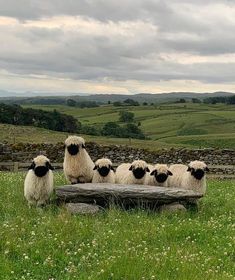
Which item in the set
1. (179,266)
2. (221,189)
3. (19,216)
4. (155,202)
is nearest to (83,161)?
(155,202)

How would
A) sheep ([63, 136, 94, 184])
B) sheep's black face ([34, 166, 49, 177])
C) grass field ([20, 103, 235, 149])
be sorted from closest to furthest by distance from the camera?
sheep's black face ([34, 166, 49, 177]) → sheep ([63, 136, 94, 184]) → grass field ([20, 103, 235, 149])

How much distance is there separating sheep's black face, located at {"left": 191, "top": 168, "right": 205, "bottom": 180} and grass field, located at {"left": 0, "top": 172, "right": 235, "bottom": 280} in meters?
2.29

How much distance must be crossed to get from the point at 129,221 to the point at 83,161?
16.7 feet

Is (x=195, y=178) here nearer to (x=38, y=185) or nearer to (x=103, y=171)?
(x=103, y=171)

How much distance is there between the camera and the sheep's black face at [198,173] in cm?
1708

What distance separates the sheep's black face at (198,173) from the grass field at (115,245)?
2286 mm

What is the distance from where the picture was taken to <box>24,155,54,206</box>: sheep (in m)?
15.2

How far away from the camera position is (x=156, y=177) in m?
16.9

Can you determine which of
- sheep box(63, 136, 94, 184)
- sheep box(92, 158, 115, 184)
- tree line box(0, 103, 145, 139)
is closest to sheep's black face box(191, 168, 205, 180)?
sheep box(92, 158, 115, 184)

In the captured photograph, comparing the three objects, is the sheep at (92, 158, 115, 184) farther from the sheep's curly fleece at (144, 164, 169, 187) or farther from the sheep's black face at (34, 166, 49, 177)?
the sheep's black face at (34, 166, 49, 177)

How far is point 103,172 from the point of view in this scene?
56.2 ft

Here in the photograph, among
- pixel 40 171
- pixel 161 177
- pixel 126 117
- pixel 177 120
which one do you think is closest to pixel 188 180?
pixel 161 177

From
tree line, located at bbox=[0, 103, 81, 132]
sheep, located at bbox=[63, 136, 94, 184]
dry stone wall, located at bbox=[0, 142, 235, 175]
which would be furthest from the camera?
tree line, located at bbox=[0, 103, 81, 132]

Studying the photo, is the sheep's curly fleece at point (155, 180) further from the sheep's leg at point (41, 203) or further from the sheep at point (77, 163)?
the sheep's leg at point (41, 203)
